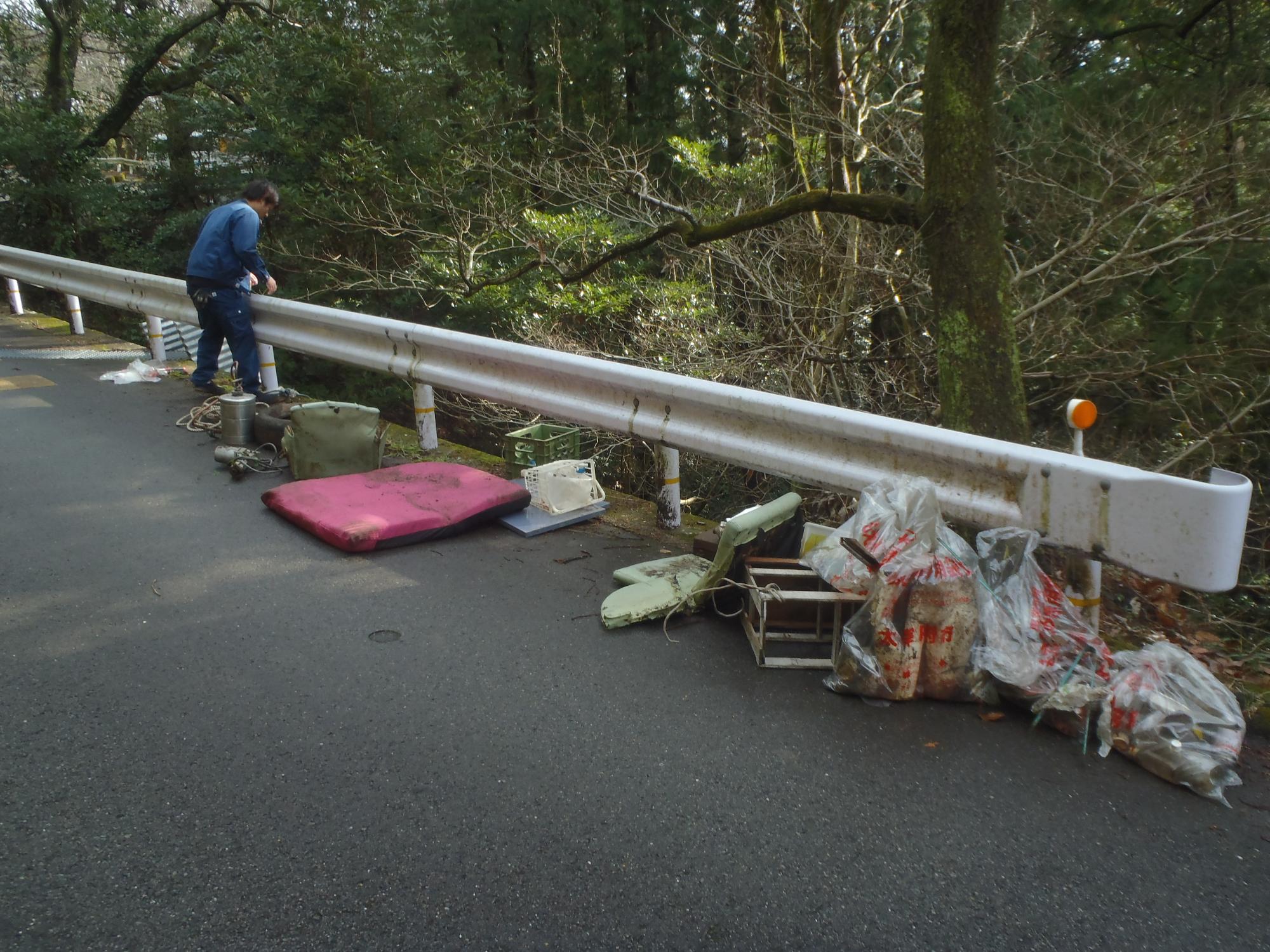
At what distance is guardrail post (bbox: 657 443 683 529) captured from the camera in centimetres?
477

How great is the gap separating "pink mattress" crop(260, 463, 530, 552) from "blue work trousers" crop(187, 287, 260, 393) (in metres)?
2.42

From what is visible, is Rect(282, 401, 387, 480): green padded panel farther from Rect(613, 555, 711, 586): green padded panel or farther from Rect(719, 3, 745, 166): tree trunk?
Rect(719, 3, 745, 166): tree trunk

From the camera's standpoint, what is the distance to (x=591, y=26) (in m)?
17.1

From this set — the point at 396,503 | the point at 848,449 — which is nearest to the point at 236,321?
the point at 396,503

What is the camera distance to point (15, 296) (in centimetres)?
1215

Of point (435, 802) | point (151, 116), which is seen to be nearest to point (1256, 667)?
point (435, 802)

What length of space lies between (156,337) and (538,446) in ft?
16.6

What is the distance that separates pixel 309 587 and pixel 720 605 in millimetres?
1664

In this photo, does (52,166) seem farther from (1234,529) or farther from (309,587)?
(1234,529)

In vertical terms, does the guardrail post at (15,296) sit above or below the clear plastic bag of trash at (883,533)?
above

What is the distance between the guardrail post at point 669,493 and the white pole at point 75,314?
329 inches

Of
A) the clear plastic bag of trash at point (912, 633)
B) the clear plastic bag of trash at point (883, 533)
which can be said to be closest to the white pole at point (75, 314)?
the clear plastic bag of trash at point (883, 533)

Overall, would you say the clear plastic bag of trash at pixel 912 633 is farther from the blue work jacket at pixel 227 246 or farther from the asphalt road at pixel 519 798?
the blue work jacket at pixel 227 246

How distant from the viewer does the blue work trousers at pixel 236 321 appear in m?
7.21
